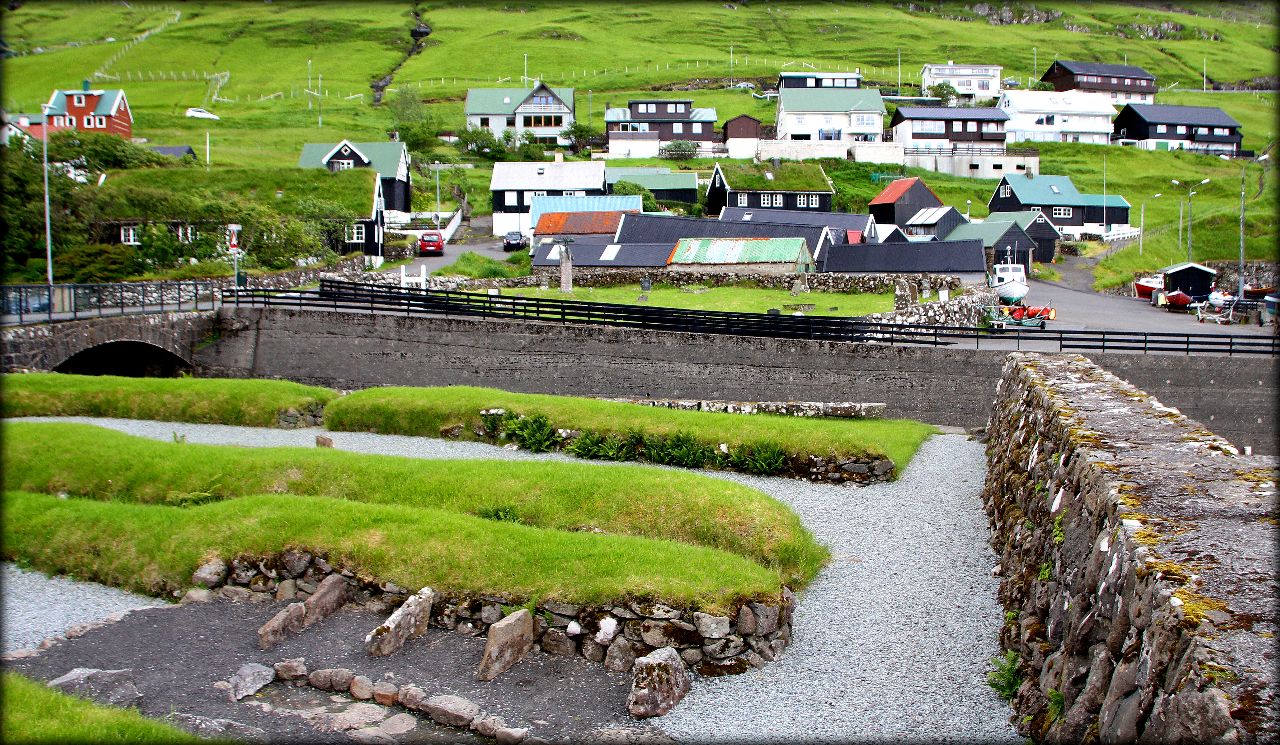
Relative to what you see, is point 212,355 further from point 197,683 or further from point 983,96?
point 983,96

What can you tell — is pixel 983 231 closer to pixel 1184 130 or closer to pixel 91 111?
pixel 1184 130

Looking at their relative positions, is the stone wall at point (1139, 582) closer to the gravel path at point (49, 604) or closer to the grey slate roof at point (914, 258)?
the gravel path at point (49, 604)

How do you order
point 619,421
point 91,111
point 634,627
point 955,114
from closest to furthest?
point 634,627
point 619,421
point 91,111
point 955,114

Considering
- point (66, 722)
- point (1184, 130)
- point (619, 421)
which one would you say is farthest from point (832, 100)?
point (66, 722)

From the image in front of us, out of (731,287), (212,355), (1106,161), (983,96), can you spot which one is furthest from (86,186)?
(983,96)

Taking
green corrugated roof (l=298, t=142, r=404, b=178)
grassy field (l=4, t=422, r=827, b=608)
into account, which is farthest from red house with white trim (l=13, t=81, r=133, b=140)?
grassy field (l=4, t=422, r=827, b=608)

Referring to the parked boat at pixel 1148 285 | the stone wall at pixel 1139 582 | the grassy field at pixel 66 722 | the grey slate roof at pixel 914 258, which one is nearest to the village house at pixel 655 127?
the grey slate roof at pixel 914 258

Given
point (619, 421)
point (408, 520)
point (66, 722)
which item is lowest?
point (66, 722)

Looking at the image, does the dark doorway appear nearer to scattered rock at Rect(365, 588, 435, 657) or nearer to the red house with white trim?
scattered rock at Rect(365, 588, 435, 657)
